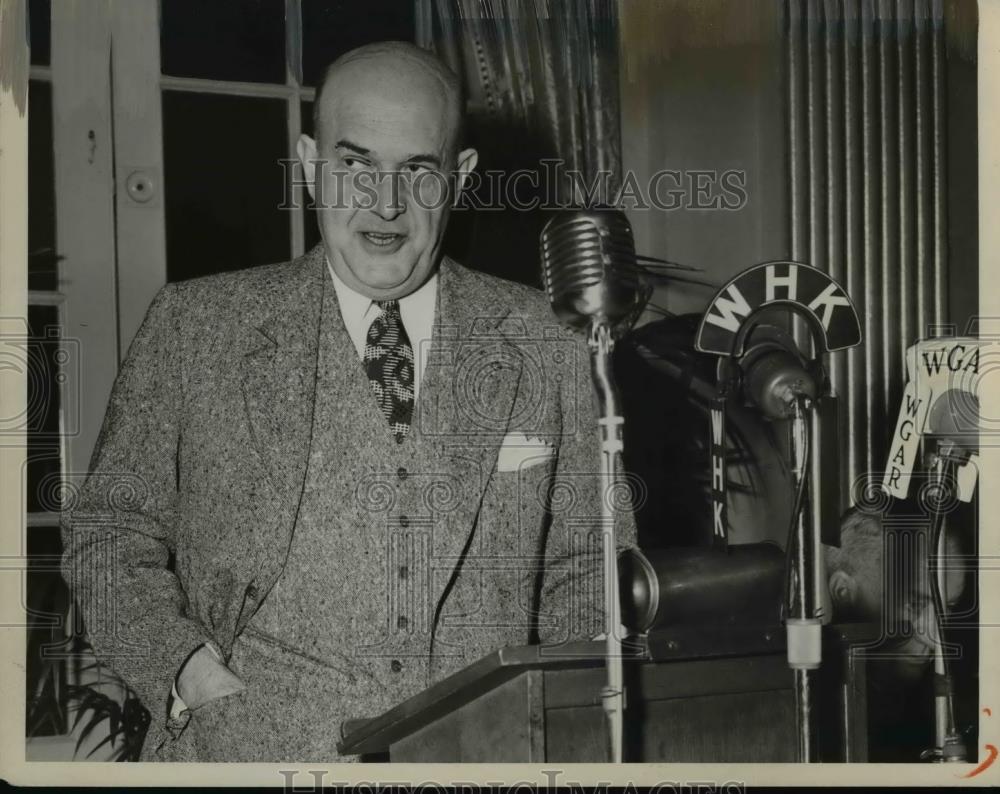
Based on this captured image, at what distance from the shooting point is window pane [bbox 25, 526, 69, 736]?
2.84 meters

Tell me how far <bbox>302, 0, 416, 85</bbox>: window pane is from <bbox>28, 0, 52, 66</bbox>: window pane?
60 centimetres

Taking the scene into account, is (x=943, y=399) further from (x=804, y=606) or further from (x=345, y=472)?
(x=345, y=472)

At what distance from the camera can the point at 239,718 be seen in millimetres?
2686

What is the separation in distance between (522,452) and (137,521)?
0.89m

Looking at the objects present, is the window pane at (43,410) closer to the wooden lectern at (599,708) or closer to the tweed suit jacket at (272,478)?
the tweed suit jacket at (272,478)

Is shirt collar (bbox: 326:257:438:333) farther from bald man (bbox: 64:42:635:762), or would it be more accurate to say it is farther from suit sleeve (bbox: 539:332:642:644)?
suit sleeve (bbox: 539:332:642:644)

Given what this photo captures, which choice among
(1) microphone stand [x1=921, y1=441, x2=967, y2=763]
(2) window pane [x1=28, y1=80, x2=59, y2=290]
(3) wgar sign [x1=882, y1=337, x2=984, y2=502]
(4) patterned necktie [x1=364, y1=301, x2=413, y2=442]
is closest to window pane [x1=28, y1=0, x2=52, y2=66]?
(2) window pane [x1=28, y1=80, x2=59, y2=290]

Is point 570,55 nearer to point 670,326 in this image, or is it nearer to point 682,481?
point 670,326

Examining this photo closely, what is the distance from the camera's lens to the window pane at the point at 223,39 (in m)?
2.87

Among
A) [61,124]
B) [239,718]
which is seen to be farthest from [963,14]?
[239,718]

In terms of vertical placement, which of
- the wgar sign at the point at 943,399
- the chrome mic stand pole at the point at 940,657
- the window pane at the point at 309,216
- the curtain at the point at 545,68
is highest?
the curtain at the point at 545,68

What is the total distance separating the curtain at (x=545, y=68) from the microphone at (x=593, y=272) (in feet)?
0.47

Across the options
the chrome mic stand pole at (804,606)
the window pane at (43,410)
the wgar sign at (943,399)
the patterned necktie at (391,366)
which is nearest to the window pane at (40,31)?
the window pane at (43,410)

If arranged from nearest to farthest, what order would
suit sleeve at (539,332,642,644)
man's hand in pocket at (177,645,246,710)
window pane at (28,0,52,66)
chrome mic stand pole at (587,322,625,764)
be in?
1. chrome mic stand pole at (587,322,625,764)
2. man's hand in pocket at (177,645,246,710)
3. suit sleeve at (539,332,642,644)
4. window pane at (28,0,52,66)
